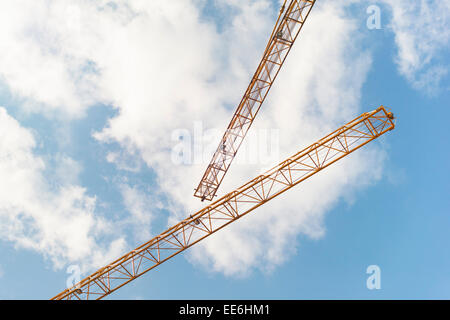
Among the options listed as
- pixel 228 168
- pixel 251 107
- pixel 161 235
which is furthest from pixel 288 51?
pixel 161 235

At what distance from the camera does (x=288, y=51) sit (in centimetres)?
3216

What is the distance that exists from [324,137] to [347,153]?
7.91 ft
